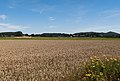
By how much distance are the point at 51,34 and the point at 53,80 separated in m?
147

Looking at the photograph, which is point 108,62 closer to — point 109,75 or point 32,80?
point 109,75

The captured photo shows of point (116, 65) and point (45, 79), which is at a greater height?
point (116, 65)

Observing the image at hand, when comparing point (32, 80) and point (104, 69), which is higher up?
point (104, 69)

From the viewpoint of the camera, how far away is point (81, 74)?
725 centimetres

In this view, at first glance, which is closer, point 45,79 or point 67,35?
point 45,79

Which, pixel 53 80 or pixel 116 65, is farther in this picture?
pixel 53 80

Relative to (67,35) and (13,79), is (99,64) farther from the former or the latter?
(67,35)

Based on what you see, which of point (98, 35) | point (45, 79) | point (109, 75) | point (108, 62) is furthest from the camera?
point (98, 35)

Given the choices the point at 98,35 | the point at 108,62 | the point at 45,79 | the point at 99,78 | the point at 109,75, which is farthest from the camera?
the point at 98,35

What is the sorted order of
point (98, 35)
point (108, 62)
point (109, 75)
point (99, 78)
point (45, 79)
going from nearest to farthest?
1. point (99, 78)
2. point (109, 75)
3. point (108, 62)
4. point (45, 79)
5. point (98, 35)

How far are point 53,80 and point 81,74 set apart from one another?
141cm

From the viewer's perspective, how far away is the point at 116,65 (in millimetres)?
7414

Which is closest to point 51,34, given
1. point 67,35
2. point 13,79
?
point 67,35

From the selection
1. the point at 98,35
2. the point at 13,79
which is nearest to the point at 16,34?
the point at 98,35
